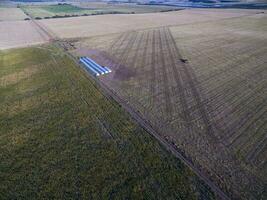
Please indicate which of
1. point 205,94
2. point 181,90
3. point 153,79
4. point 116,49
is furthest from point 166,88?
point 116,49

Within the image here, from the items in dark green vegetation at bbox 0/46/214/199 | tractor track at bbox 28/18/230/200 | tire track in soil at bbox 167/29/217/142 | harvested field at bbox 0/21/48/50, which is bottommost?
harvested field at bbox 0/21/48/50

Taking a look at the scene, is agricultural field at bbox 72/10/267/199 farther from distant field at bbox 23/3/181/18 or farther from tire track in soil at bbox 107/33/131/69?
distant field at bbox 23/3/181/18

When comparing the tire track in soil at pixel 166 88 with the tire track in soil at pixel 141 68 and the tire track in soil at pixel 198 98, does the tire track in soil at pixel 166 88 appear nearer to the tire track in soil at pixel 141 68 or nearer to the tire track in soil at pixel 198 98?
the tire track in soil at pixel 198 98

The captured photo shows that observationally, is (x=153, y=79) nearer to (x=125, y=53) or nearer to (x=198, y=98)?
(x=198, y=98)

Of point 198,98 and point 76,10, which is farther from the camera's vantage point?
point 76,10

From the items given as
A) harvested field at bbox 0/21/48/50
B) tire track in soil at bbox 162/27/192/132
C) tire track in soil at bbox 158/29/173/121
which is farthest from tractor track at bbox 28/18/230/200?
harvested field at bbox 0/21/48/50

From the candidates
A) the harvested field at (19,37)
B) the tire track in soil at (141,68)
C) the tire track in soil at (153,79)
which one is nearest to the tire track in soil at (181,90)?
the tire track in soil at (153,79)
